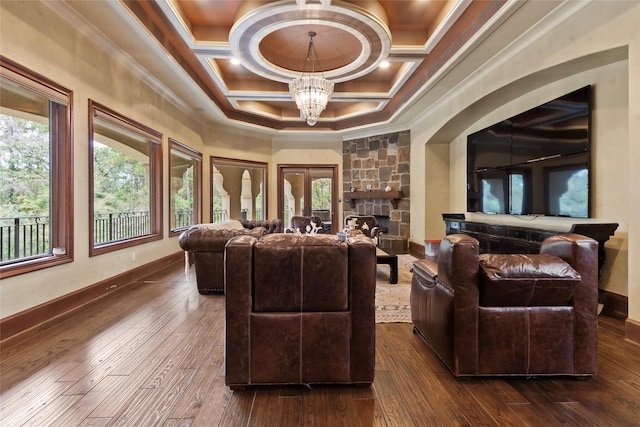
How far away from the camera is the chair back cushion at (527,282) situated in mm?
1790

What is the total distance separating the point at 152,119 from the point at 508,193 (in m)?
5.86

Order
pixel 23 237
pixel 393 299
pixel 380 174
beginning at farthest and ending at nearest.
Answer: pixel 380 174, pixel 393 299, pixel 23 237

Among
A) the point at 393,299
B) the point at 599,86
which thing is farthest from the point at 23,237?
the point at 599,86

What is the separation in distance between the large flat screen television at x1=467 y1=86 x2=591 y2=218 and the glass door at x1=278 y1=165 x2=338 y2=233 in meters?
4.31

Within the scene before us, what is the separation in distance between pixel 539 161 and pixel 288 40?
394 centimetres

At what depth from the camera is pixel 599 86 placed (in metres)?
3.23

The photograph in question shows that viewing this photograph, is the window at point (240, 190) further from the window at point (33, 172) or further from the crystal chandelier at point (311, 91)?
the window at point (33, 172)

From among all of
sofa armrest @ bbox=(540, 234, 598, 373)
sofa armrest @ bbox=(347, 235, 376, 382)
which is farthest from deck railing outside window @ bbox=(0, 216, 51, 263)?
sofa armrest @ bbox=(540, 234, 598, 373)

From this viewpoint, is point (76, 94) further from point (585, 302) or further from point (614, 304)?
point (614, 304)

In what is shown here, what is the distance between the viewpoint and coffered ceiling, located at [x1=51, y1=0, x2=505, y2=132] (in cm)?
339

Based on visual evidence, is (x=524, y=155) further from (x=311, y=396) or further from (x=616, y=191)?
(x=311, y=396)

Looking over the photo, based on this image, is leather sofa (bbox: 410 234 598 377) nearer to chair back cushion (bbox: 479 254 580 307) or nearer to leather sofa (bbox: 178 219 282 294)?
chair back cushion (bbox: 479 254 580 307)

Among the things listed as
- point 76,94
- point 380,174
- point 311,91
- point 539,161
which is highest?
point 311,91

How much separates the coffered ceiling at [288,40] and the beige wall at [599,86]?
70cm
